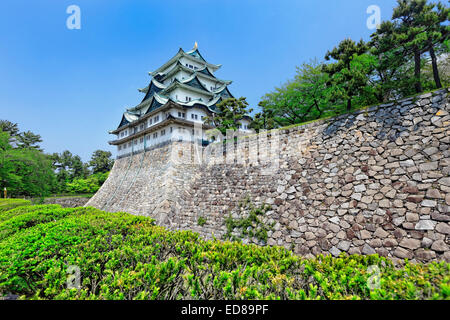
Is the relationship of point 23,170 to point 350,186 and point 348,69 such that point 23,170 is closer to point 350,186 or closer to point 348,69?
point 350,186

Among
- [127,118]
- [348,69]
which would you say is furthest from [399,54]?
[127,118]

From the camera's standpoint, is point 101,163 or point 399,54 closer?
point 399,54

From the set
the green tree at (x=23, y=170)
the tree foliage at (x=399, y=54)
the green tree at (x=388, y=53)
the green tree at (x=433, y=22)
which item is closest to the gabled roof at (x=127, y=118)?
the green tree at (x=23, y=170)

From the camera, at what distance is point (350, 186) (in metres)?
6.19

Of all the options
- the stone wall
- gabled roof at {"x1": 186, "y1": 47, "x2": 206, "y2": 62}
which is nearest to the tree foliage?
the stone wall

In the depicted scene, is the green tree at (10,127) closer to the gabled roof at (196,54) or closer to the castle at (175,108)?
the castle at (175,108)

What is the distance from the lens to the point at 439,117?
213 inches

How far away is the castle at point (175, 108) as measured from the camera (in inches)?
668

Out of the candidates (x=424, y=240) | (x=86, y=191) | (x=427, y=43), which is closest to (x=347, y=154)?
(x=424, y=240)

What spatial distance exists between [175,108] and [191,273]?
16.3 meters

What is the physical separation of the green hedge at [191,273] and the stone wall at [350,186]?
1.76m

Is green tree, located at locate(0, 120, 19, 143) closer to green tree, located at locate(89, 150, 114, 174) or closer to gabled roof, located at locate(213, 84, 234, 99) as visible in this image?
green tree, located at locate(89, 150, 114, 174)

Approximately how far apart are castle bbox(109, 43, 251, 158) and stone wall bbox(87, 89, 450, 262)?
304 inches

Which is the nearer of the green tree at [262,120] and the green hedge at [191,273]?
the green hedge at [191,273]
